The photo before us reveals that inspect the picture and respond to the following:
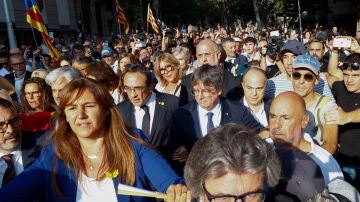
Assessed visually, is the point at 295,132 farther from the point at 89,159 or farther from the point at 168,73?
the point at 168,73

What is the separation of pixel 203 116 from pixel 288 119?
1123 millimetres

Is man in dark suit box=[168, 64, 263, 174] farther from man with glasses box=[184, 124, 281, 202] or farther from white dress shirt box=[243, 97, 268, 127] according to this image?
man with glasses box=[184, 124, 281, 202]

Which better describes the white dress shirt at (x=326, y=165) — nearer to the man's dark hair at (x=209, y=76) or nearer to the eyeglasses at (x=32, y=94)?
the man's dark hair at (x=209, y=76)

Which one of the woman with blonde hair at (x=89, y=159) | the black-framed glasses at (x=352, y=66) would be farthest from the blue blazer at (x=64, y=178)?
the black-framed glasses at (x=352, y=66)

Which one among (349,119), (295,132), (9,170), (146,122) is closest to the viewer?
(295,132)

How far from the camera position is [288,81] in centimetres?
461

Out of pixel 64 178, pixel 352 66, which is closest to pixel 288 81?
pixel 352 66

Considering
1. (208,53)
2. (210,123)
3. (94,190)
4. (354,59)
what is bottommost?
(94,190)

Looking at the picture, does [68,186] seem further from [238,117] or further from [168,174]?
[238,117]

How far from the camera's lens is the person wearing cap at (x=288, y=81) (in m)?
4.32

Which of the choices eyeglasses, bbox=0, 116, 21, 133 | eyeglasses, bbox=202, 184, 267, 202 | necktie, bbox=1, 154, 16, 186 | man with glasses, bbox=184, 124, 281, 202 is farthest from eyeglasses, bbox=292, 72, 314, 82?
necktie, bbox=1, 154, 16, 186

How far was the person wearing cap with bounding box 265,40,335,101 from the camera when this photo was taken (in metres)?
4.32

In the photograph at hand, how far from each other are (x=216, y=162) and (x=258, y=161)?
195 millimetres

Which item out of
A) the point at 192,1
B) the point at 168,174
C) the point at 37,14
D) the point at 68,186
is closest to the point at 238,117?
the point at 168,174
